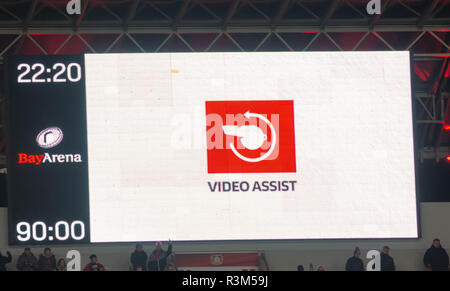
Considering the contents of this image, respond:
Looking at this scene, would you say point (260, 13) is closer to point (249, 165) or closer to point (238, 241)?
point (249, 165)

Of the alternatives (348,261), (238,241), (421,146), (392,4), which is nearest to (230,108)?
(238,241)

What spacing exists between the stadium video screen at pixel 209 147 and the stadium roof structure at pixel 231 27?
1412mm

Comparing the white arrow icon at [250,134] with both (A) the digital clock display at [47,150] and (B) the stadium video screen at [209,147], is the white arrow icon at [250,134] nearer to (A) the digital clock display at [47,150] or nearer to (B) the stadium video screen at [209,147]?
(B) the stadium video screen at [209,147]

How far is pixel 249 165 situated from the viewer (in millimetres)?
10992

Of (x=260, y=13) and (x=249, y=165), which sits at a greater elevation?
(x=260, y=13)

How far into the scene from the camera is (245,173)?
432 inches

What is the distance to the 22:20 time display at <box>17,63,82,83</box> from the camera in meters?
10.9

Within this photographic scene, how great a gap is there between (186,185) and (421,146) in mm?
6428

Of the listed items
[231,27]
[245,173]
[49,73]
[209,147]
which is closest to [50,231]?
[49,73]

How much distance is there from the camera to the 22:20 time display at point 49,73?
10.9 m

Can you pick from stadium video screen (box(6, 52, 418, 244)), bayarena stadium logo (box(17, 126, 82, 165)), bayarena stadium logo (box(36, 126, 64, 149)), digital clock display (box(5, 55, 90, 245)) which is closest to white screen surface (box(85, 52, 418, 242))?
stadium video screen (box(6, 52, 418, 244))

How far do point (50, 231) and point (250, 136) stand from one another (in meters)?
3.62

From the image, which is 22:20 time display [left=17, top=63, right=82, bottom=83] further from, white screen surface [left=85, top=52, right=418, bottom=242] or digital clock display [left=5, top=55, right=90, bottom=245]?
white screen surface [left=85, top=52, right=418, bottom=242]

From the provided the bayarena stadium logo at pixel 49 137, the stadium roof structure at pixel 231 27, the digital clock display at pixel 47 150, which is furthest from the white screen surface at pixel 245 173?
the stadium roof structure at pixel 231 27
